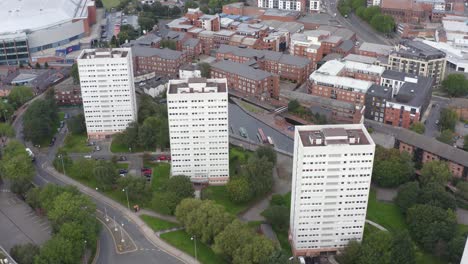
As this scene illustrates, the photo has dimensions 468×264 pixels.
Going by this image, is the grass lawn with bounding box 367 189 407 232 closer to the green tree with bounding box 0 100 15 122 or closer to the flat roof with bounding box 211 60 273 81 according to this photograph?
the flat roof with bounding box 211 60 273 81

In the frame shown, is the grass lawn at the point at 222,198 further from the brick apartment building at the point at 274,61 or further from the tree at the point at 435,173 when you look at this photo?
the brick apartment building at the point at 274,61

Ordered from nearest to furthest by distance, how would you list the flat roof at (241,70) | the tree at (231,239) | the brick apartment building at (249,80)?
1. the tree at (231,239)
2. the brick apartment building at (249,80)
3. the flat roof at (241,70)

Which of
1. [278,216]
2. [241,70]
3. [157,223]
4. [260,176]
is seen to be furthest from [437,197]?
[241,70]

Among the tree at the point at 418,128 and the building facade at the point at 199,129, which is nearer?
the building facade at the point at 199,129

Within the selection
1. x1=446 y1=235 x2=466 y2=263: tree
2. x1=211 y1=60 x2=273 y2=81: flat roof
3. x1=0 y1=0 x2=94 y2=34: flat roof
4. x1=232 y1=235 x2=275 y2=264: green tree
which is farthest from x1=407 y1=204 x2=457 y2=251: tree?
x1=0 y1=0 x2=94 y2=34: flat roof

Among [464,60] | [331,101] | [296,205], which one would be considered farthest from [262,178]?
[464,60]

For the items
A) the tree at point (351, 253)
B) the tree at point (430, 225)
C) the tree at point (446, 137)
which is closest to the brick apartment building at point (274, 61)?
the tree at point (446, 137)

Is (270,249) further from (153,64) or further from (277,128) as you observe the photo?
(153,64)
